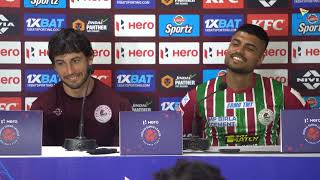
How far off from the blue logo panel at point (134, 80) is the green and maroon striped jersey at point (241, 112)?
0.48 meters

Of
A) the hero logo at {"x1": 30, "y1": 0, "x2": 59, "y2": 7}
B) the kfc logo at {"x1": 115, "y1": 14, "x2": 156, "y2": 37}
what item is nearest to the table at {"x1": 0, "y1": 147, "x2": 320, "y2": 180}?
the kfc logo at {"x1": 115, "y1": 14, "x2": 156, "y2": 37}

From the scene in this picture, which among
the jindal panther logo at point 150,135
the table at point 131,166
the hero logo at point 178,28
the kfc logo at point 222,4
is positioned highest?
the kfc logo at point 222,4

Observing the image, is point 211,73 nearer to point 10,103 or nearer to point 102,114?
point 102,114

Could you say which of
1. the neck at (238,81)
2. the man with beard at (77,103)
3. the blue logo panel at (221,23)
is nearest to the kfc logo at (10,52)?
the man with beard at (77,103)

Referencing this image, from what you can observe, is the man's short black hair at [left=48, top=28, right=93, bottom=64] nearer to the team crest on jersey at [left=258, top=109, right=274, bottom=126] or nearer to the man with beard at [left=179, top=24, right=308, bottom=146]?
the man with beard at [left=179, top=24, right=308, bottom=146]

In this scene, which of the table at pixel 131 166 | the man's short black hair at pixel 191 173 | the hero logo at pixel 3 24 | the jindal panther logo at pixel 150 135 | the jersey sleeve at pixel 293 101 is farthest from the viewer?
the hero logo at pixel 3 24

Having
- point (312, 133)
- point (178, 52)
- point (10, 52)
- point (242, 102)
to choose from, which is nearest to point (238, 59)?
point (242, 102)

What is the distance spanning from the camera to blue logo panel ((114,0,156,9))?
3.89m

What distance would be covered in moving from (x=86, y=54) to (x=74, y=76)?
0.57 ft

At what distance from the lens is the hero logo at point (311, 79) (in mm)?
3969

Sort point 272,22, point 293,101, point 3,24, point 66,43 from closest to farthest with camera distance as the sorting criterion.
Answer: point 66,43 → point 293,101 → point 3,24 → point 272,22

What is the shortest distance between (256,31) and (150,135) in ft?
5.38

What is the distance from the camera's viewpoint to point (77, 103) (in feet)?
11.3

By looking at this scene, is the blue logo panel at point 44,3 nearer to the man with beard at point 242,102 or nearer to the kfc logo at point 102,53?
the kfc logo at point 102,53
